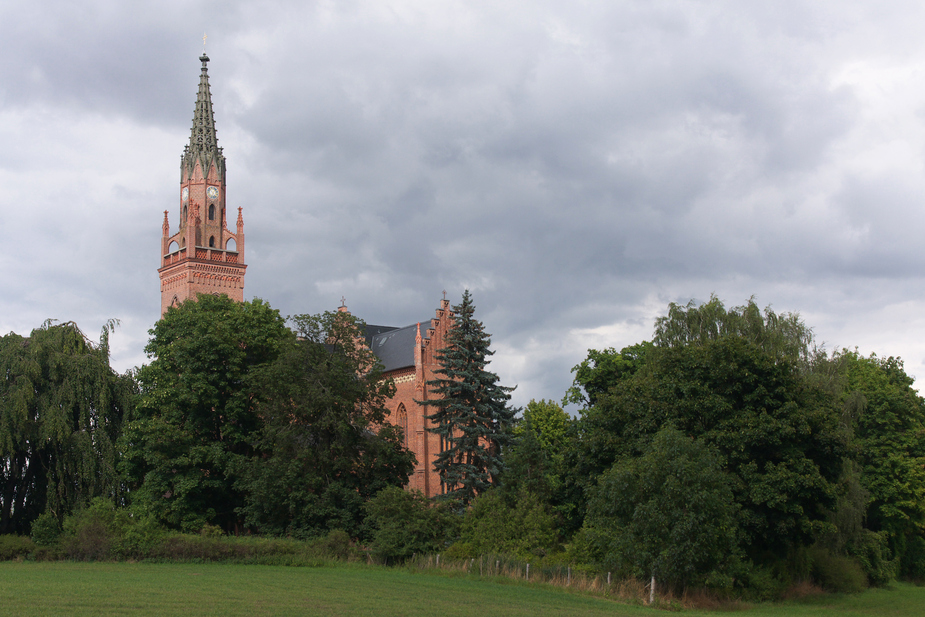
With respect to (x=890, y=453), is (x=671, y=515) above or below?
below

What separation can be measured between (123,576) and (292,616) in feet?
41.4

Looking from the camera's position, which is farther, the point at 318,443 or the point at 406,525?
the point at 318,443

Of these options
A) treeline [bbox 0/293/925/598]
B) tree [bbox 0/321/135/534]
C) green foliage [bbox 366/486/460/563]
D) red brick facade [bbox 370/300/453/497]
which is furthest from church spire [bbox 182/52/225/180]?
green foliage [bbox 366/486/460/563]

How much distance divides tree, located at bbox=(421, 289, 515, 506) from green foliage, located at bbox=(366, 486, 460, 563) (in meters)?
4.93

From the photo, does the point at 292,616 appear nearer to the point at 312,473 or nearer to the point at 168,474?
the point at 312,473

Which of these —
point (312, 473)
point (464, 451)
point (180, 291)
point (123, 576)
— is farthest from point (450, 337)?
point (180, 291)

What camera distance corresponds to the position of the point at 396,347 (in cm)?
7131

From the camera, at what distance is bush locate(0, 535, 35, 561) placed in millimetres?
39469

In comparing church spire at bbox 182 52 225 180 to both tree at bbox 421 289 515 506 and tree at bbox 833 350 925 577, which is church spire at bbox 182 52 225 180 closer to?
tree at bbox 421 289 515 506

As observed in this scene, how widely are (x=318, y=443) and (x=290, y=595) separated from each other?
1832cm

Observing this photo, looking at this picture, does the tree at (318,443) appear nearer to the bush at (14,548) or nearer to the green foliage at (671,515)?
the bush at (14,548)

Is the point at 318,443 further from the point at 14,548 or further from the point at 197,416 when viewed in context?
the point at 14,548

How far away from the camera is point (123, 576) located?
3069 cm

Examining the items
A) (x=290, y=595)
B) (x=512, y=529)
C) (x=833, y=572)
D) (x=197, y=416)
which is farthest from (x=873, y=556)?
(x=197, y=416)
